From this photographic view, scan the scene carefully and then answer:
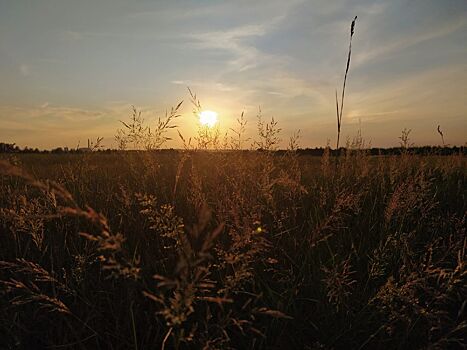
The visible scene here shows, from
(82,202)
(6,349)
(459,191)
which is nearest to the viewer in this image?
(6,349)

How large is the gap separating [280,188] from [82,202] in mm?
1984

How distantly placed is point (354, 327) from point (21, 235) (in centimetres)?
239

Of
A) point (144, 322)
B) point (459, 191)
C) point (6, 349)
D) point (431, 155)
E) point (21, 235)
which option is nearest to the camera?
point (6, 349)

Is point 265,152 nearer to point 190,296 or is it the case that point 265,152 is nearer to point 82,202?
point 82,202

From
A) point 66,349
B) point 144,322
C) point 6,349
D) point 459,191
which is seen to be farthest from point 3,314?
point 459,191

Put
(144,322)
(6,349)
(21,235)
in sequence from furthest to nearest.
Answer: (21,235)
(144,322)
(6,349)

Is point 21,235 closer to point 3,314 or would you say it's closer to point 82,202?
point 82,202

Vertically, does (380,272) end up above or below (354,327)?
above

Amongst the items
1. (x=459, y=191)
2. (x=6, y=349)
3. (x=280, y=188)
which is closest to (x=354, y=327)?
(x=6, y=349)

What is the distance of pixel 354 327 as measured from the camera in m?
1.74

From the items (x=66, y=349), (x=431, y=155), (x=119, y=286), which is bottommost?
(x=66, y=349)

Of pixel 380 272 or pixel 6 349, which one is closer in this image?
pixel 6 349

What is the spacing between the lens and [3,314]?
189 centimetres

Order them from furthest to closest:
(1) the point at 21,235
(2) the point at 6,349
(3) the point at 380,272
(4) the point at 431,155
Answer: (4) the point at 431,155 → (1) the point at 21,235 → (3) the point at 380,272 → (2) the point at 6,349
